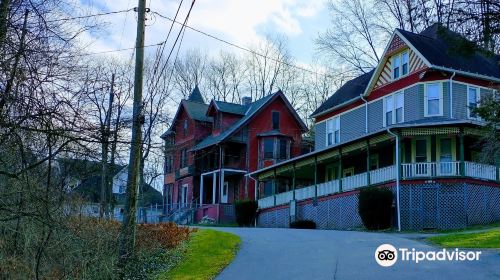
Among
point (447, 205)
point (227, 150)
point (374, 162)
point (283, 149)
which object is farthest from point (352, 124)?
point (227, 150)

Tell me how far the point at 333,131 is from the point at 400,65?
22.7ft

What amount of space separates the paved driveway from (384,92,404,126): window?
1278cm

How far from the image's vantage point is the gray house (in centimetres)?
2503

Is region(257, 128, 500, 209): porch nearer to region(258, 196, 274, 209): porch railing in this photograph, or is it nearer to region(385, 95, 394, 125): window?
region(258, 196, 274, 209): porch railing

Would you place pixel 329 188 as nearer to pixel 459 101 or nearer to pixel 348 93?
pixel 348 93

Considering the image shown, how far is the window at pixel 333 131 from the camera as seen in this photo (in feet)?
116

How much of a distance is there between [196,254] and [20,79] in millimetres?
9137

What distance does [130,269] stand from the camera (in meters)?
14.6

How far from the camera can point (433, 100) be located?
92.7 feet

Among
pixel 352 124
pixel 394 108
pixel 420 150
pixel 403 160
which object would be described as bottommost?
pixel 403 160

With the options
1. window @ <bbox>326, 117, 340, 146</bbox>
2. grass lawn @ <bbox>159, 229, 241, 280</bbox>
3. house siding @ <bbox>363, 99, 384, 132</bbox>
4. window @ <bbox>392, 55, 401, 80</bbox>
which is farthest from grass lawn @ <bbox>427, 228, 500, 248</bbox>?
window @ <bbox>326, 117, 340, 146</bbox>

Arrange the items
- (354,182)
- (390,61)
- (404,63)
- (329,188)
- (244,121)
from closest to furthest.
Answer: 1. (354,182)
2. (404,63)
3. (329,188)
4. (390,61)
5. (244,121)

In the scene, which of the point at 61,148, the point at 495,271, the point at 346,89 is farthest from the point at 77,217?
the point at 346,89

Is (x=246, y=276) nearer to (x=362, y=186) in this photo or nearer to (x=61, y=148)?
(x=61, y=148)
